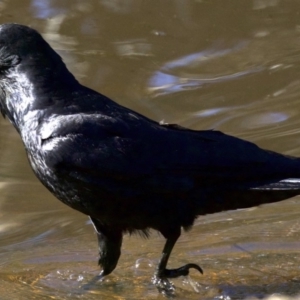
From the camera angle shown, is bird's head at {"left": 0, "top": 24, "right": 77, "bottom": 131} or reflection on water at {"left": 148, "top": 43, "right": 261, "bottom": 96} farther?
reflection on water at {"left": 148, "top": 43, "right": 261, "bottom": 96}

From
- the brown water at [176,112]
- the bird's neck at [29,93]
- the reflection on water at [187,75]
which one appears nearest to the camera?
the bird's neck at [29,93]

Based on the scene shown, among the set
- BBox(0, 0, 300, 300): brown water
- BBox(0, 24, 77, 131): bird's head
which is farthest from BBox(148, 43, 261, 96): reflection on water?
BBox(0, 24, 77, 131): bird's head

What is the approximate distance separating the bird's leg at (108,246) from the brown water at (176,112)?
8cm

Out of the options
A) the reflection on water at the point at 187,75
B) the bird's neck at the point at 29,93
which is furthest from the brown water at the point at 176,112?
the bird's neck at the point at 29,93

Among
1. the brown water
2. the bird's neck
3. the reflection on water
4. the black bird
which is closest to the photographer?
the black bird

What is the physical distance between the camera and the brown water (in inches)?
197

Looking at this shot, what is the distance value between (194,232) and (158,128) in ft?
4.01

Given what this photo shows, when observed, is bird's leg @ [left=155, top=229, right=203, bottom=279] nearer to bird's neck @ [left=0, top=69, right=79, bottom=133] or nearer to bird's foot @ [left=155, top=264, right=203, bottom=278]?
bird's foot @ [left=155, top=264, right=203, bottom=278]

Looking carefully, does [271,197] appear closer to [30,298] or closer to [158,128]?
[158,128]

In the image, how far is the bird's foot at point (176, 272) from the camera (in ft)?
16.0

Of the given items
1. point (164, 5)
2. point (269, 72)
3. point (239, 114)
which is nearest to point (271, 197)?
point (239, 114)

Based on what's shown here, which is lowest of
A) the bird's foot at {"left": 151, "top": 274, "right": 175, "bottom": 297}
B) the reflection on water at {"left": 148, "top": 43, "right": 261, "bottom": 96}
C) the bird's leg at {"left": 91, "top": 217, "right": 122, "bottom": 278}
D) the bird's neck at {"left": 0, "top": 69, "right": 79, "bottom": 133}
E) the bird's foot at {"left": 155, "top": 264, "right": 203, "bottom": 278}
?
the bird's foot at {"left": 151, "top": 274, "right": 175, "bottom": 297}

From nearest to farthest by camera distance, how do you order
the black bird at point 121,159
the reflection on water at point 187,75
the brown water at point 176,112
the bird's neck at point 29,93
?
1. the black bird at point 121,159
2. the bird's neck at point 29,93
3. the brown water at point 176,112
4. the reflection on water at point 187,75

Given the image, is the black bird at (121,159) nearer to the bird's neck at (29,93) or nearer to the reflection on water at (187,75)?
the bird's neck at (29,93)
